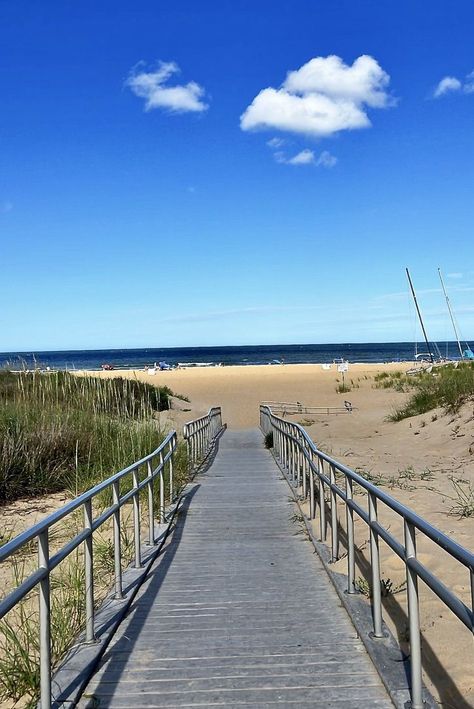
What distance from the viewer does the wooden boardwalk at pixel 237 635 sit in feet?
12.3

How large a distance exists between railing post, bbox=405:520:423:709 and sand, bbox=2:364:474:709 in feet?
1.29

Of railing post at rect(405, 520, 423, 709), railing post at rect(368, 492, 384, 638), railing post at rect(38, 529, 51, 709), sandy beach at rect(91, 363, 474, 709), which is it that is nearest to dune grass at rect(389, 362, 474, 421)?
sandy beach at rect(91, 363, 474, 709)

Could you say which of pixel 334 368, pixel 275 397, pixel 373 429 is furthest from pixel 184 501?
pixel 334 368

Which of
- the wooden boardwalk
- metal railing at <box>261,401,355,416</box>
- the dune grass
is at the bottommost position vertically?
metal railing at <box>261,401,355,416</box>

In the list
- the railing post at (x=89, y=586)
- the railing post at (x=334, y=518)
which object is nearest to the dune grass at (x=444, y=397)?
the railing post at (x=334, y=518)

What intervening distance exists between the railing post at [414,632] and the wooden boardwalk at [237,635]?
26 centimetres

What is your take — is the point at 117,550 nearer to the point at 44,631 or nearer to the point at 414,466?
the point at 44,631

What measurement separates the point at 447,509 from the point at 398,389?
26138 millimetres

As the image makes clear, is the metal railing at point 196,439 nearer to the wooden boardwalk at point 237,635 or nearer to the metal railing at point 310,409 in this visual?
the wooden boardwalk at point 237,635

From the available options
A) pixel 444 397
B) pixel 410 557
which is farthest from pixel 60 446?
pixel 444 397

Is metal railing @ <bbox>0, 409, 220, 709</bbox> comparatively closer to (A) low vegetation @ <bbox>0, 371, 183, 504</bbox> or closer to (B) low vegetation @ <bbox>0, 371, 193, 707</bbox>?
(B) low vegetation @ <bbox>0, 371, 193, 707</bbox>

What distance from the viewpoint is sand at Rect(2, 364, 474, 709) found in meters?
4.36

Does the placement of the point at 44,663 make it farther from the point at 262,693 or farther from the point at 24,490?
the point at 24,490

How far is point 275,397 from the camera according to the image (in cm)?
3888
